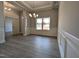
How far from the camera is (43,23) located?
34.9ft

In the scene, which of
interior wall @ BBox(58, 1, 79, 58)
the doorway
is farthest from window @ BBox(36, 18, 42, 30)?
interior wall @ BBox(58, 1, 79, 58)

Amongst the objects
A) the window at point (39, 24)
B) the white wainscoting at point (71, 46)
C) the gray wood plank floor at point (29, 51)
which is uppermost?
the window at point (39, 24)

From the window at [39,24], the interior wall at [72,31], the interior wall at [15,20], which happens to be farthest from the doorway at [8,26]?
the interior wall at [72,31]

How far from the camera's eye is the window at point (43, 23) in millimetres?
10383

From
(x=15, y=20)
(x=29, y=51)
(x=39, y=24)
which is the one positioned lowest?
(x=29, y=51)

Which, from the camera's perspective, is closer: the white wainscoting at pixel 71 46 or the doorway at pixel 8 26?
the white wainscoting at pixel 71 46

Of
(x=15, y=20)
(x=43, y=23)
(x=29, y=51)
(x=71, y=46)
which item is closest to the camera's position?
(x=71, y=46)

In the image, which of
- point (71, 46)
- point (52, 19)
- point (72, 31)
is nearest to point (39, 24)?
point (52, 19)

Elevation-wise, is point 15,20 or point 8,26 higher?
point 15,20

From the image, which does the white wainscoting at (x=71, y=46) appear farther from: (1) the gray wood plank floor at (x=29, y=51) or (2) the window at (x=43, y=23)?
(2) the window at (x=43, y=23)

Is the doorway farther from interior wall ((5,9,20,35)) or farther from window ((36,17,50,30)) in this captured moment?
window ((36,17,50,30))

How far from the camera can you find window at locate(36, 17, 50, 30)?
10383 mm

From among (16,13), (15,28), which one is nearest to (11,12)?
(16,13)

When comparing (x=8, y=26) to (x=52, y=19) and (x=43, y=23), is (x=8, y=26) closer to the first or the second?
(x=43, y=23)
